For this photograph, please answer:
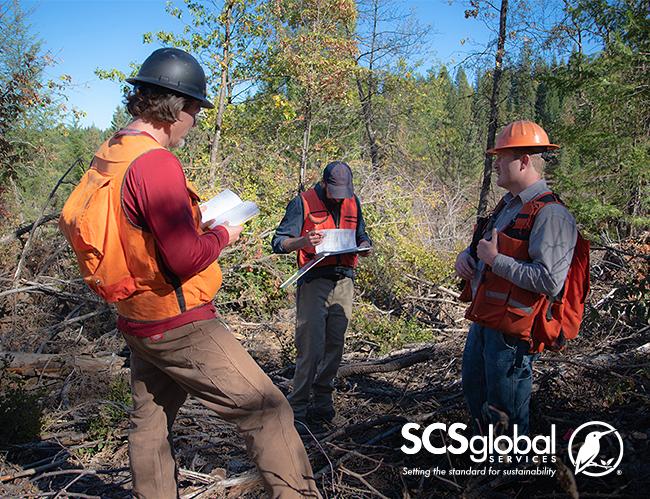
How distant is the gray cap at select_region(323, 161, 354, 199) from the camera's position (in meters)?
4.31

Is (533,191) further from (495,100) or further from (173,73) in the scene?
(495,100)

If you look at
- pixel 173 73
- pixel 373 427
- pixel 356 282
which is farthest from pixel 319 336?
pixel 356 282

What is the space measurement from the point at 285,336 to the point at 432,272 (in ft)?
9.44

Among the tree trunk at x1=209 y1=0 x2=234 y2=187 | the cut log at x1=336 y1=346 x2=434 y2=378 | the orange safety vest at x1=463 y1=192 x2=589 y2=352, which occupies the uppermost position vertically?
the tree trunk at x1=209 y1=0 x2=234 y2=187

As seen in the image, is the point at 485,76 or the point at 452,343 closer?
the point at 452,343

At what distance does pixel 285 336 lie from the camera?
7.36 m

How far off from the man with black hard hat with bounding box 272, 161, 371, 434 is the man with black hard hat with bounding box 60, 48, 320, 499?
1.99m

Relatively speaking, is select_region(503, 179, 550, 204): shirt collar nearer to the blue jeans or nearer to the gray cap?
the blue jeans

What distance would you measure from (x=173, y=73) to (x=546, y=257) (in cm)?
191

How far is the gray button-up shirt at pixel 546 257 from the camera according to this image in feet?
8.27

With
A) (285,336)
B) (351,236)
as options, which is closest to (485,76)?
(285,336)

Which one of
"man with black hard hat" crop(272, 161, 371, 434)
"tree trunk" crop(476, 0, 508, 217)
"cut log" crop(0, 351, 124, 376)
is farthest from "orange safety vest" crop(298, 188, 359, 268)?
"tree trunk" crop(476, 0, 508, 217)

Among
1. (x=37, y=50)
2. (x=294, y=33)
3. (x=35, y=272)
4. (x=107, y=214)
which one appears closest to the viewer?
(x=107, y=214)

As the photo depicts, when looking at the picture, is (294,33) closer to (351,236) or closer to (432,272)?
(432,272)
